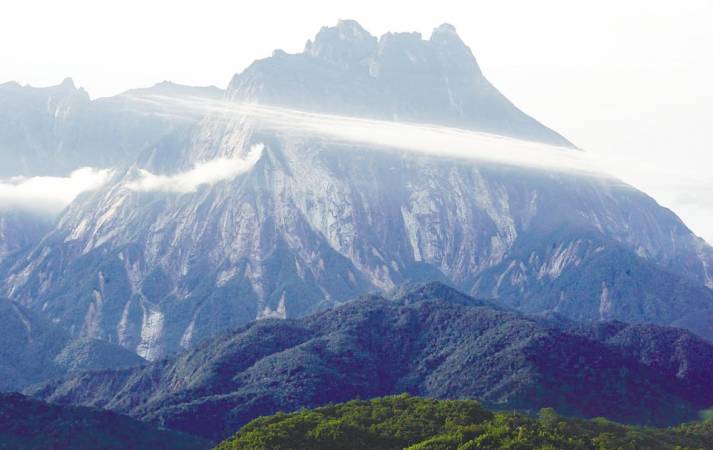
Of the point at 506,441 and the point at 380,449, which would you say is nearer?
the point at 506,441

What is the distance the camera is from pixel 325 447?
197 metres

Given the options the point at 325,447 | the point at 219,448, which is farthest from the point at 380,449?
the point at 219,448

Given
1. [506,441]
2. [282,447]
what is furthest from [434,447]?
[282,447]

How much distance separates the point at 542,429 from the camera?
7697 inches

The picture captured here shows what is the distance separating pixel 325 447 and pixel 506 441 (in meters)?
27.5

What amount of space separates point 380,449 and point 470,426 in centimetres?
1289

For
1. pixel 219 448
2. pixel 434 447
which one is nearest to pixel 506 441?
pixel 434 447

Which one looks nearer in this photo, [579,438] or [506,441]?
[506,441]

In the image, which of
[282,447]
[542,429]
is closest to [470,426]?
[542,429]

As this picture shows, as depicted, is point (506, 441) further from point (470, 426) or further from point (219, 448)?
point (219, 448)

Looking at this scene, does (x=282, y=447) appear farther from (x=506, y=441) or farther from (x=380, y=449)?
(x=506, y=441)

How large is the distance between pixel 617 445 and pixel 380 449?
32.5m

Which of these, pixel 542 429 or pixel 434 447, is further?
pixel 542 429

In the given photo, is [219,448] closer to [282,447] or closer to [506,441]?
[282,447]
